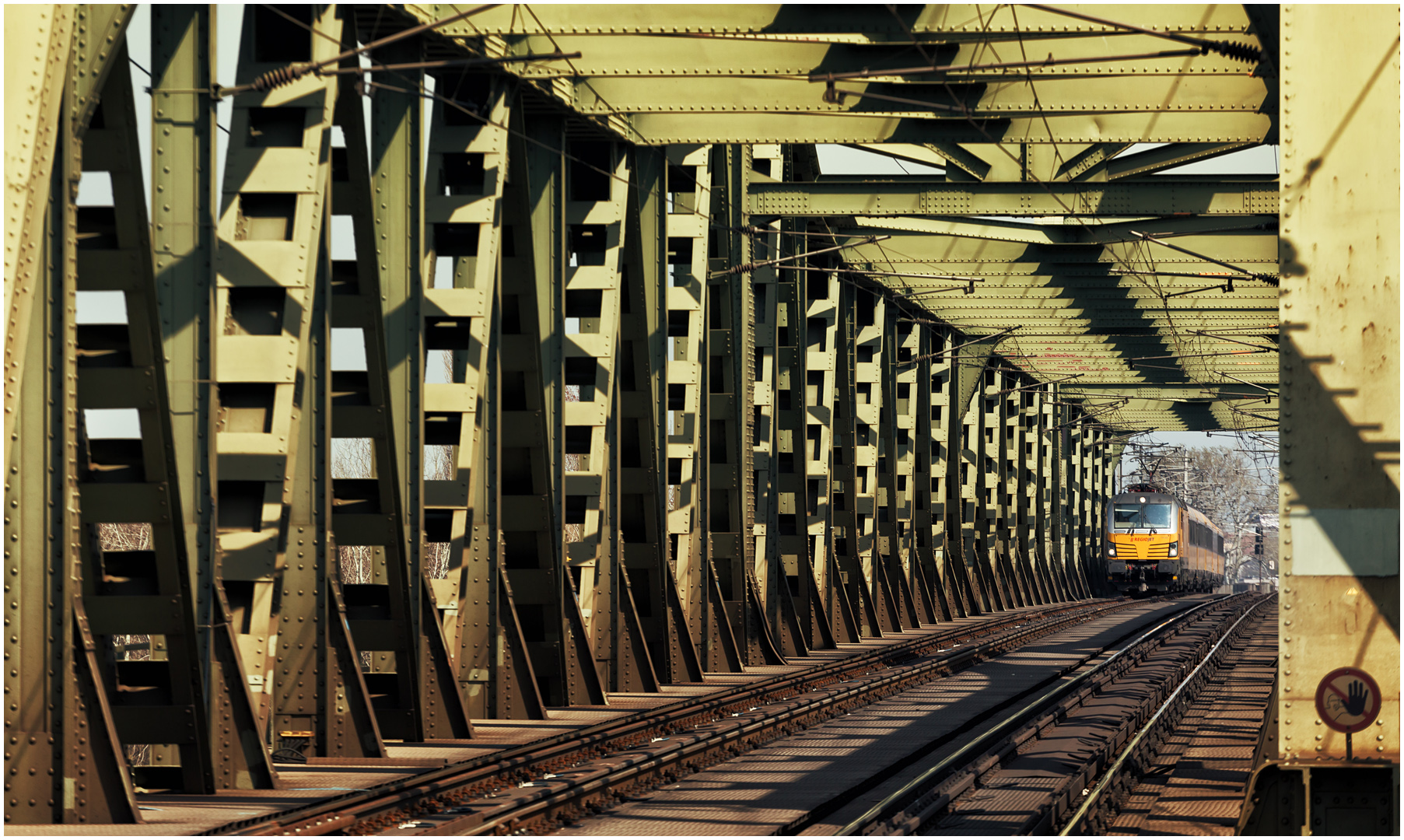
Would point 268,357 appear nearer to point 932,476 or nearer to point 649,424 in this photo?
point 649,424

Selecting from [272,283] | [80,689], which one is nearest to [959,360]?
[272,283]

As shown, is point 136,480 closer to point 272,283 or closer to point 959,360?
point 272,283

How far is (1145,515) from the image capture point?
62219 mm

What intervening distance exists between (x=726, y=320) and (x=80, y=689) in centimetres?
1548

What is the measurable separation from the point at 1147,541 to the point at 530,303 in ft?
161

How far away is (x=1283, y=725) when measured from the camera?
9.44 metres

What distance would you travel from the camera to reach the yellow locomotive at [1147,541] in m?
62.4

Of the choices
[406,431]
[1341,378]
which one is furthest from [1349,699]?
[406,431]

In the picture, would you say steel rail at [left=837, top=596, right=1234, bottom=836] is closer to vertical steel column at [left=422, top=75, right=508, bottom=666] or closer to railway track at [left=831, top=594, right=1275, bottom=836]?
railway track at [left=831, top=594, right=1275, bottom=836]

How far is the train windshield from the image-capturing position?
204ft

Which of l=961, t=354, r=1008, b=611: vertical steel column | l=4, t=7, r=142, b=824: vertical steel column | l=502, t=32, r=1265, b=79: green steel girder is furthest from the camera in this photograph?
l=961, t=354, r=1008, b=611: vertical steel column

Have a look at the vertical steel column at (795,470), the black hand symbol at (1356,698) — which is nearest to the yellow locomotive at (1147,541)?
the vertical steel column at (795,470)

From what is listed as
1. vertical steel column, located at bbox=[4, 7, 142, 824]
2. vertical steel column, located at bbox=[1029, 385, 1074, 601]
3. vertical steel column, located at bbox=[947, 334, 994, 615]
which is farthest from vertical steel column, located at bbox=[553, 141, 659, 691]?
vertical steel column, located at bbox=[1029, 385, 1074, 601]

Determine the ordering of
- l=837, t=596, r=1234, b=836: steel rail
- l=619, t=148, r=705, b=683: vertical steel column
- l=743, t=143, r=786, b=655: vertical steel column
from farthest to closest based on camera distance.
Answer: l=743, t=143, r=786, b=655: vertical steel column, l=619, t=148, r=705, b=683: vertical steel column, l=837, t=596, r=1234, b=836: steel rail
